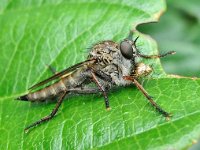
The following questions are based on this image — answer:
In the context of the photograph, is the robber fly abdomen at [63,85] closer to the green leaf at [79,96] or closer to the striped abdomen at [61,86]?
the striped abdomen at [61,86]

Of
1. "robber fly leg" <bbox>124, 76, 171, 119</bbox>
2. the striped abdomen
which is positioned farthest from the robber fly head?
the striped abdomen

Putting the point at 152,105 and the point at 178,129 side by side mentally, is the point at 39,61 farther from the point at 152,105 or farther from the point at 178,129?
the point at 178,129

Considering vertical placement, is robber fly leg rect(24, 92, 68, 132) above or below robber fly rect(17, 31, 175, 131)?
below

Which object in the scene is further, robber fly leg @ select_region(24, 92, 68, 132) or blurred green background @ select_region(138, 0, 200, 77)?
blurred green background @ select_region(138, 0, 200, 77)

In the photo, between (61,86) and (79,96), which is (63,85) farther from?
(79,96)

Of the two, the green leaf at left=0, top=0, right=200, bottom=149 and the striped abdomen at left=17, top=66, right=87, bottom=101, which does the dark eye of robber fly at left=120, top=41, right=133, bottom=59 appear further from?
the striped abdomen at left=17, top=66, right=87, bottom=101

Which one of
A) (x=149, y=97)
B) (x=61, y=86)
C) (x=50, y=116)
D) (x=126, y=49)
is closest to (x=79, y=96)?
(x=61, y=86)

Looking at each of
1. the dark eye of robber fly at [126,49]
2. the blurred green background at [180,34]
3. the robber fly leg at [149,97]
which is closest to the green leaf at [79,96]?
the robber fly leg at [149,97]
